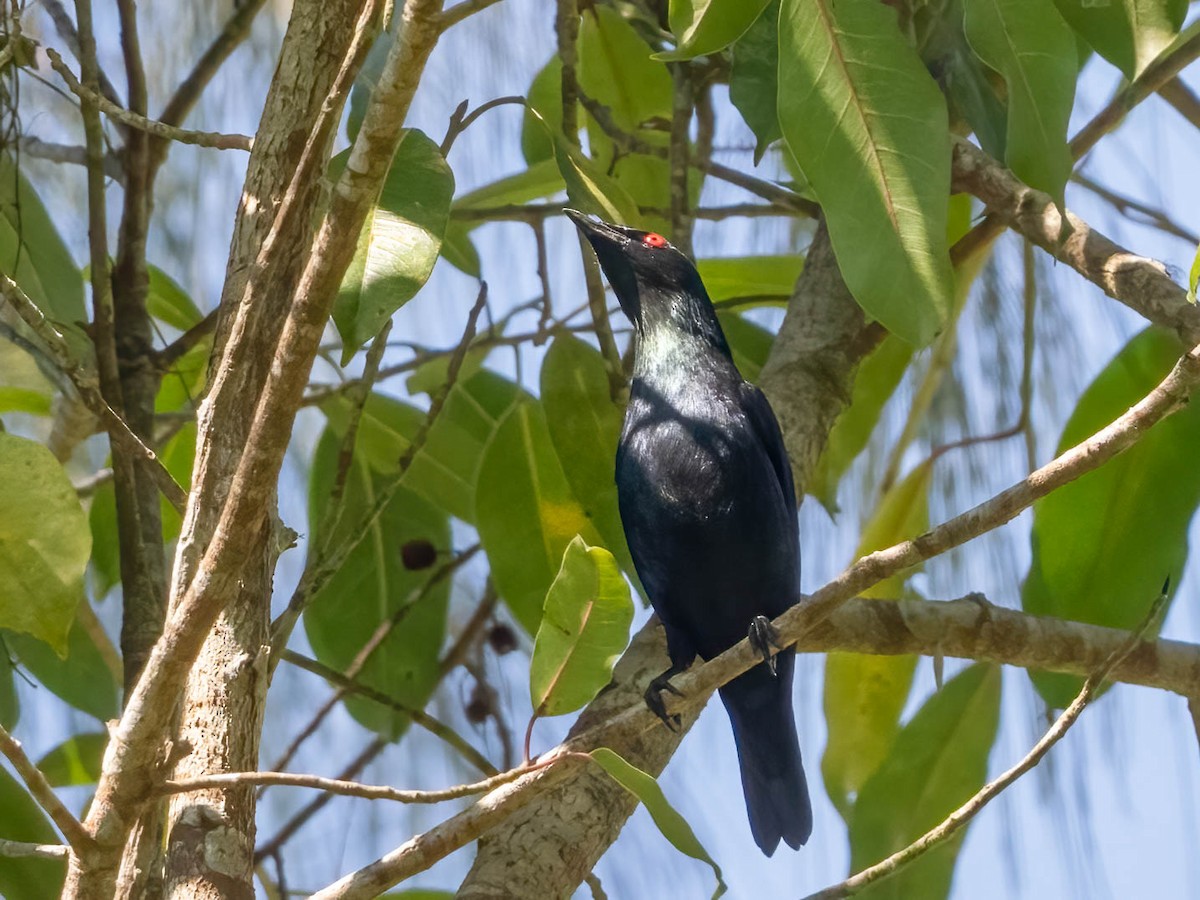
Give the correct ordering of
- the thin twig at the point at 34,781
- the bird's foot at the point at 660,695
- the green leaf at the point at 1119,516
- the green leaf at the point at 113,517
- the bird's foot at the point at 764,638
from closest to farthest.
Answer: the thin twig at the point at 34,781, the bird's foot at the point at 764,638, the bird's foot at the point at 660,695, the green leaf at the point at 1119,516, the green leaf at the point at 113,517

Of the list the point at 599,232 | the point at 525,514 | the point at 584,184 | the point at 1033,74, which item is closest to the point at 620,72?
the point at 599,232

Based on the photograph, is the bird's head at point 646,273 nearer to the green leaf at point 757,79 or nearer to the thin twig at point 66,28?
the green leaf at point 757,79

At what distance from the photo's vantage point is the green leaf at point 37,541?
1782mm

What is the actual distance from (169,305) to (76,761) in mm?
969

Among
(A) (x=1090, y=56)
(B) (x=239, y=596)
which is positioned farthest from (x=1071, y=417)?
(B) (x=239, y=596)

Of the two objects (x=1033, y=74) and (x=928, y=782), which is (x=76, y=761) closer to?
(x=928, y=782)

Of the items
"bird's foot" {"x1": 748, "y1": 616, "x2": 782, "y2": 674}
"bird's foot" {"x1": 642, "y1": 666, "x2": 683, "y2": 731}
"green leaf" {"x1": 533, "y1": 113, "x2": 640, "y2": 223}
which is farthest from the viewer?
"green leaf" {"x1": 533, "y1": 113, "x2": 640, "y2": 223}

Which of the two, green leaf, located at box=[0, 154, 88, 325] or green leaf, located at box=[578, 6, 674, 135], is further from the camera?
green leaf, located at box=[578, 6, 674, 135]

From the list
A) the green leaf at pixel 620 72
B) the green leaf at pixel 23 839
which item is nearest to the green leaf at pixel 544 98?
the green leaf at pixel 620 72

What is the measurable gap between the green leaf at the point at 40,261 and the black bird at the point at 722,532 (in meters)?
1.00

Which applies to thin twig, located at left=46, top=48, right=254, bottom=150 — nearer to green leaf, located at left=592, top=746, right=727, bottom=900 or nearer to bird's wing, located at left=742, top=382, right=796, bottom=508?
green leaf, located at left=592, top=746, right=727, bottom=900

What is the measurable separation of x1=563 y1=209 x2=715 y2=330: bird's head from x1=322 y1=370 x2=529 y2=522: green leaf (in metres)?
0.35

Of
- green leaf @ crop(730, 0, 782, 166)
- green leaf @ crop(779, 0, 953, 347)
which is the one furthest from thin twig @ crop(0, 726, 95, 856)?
green leaf @ crop(730, 0, 782, 166)

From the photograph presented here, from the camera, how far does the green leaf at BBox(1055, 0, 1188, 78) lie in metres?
1.85
